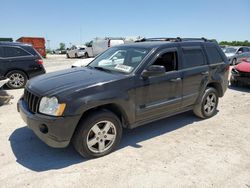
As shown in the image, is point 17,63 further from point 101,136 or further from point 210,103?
point 210,103

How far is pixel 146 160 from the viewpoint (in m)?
3.50

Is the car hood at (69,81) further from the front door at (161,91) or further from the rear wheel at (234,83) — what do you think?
the rear wheel at (234,83)

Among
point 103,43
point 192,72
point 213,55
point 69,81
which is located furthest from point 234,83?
point 103,43

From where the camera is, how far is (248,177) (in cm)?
311

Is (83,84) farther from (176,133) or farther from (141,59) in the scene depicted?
(176,133)

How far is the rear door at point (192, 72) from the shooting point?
15.1ft

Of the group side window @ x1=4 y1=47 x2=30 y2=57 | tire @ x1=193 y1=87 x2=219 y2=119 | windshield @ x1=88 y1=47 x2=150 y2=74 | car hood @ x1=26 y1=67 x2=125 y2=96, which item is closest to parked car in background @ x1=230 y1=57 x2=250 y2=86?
tire @ x1=193 y1=87 x2=219 y2=119

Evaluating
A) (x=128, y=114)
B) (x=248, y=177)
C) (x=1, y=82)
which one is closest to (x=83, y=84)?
(x=128, y=114)

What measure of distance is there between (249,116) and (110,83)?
3894 mm

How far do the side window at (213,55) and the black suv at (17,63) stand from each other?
6097mm

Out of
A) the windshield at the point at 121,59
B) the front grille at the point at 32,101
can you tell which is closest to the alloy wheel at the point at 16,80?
the windshield at the point at 121,59

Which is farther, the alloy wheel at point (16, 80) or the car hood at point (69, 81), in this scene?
the alloy wheel at point (16, 80)

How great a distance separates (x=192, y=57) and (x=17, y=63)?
247 inches

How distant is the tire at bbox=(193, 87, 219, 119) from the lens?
514 centimetres
